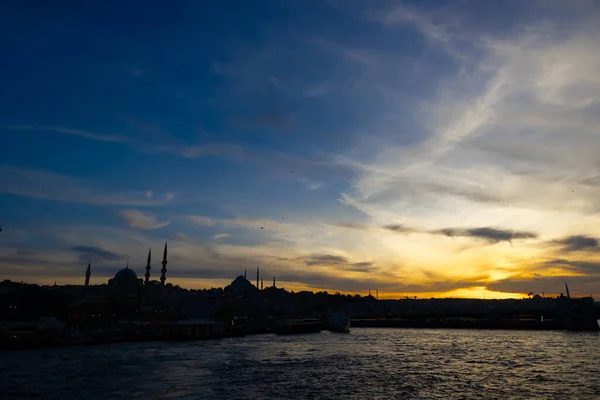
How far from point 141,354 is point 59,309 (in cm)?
6019

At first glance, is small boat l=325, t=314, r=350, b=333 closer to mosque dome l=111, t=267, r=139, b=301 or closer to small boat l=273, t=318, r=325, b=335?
small boat l=273, t=318, r=325, b=335

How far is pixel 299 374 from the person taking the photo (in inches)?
1986

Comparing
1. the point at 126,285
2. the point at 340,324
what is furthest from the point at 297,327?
the point at 126,285

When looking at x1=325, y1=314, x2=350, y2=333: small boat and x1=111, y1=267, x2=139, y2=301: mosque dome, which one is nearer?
x1=325, y1=314, x2=350, y2=333: small boat

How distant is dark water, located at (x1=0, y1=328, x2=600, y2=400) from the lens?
3966 centimetres

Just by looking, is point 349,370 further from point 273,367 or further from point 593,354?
point 593,354

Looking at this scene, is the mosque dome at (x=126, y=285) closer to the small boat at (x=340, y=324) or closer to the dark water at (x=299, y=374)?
the small boat at (x=340, y=324)

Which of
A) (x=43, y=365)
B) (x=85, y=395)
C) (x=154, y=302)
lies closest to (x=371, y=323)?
(x=154, y=302)

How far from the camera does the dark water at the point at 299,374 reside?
39656 mm

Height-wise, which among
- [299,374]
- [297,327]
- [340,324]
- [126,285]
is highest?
[126,285]

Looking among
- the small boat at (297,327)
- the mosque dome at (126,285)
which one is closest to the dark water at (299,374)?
the small boat at (297,327)

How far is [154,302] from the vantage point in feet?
552

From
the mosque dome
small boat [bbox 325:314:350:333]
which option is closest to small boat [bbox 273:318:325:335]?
small boat [bbox 325:314:350:333]

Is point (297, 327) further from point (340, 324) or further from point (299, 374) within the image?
point (299, 374)
